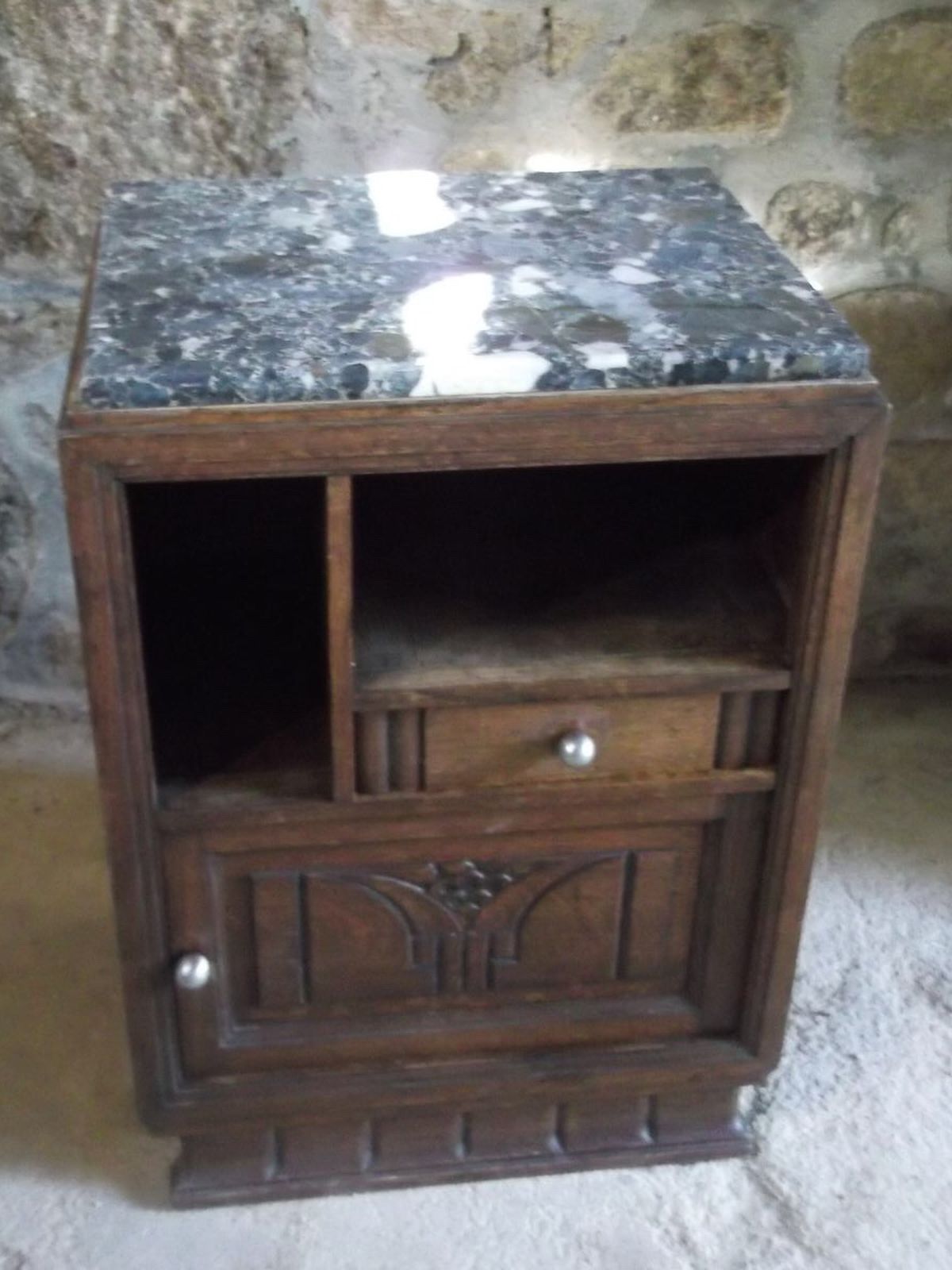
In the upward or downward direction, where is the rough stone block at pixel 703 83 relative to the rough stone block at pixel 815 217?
upward

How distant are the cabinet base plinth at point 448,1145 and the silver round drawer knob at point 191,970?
0.18 meters

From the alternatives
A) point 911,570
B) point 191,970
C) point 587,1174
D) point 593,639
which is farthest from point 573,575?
point 911,570

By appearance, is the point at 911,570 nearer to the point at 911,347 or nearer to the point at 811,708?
the point at 911,347

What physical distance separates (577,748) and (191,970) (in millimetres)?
350

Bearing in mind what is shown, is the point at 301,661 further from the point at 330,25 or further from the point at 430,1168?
the point at 330,25

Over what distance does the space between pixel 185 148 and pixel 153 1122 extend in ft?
3.11

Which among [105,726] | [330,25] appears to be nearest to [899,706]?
[330,25]

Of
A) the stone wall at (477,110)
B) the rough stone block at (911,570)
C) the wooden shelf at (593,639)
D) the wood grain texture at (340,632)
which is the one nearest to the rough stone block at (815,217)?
the stone wall at (477,110)

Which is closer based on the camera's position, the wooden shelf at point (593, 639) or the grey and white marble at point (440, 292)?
the grey and white marble at point (440, 292)

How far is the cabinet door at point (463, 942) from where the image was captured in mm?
1240

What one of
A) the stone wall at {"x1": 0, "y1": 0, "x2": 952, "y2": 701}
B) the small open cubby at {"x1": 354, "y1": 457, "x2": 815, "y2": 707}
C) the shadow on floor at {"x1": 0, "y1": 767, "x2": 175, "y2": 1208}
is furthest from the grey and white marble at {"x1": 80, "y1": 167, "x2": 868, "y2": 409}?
the shadow on floor at {"x1": 0, "y1": 767, "x2": 175, "y2": 1208}

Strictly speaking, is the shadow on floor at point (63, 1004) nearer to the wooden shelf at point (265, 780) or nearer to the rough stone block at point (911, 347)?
the wooden shelf at point (265, 780)

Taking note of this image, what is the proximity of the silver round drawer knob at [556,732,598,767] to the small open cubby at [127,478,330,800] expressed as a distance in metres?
0.18

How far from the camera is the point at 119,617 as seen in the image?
1064 mm
